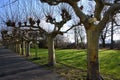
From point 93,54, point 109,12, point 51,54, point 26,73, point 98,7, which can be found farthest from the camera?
point 51,54

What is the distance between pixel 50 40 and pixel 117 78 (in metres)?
9.59

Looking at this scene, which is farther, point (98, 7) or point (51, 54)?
point (51, 54)

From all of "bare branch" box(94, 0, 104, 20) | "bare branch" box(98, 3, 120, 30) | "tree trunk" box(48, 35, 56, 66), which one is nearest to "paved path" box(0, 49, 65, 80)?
"tree trunk" box(48, 35, 56, 66)

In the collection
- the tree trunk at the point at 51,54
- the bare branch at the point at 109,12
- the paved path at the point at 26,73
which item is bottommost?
the paved path at the point at 26,73

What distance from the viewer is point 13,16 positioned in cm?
3097

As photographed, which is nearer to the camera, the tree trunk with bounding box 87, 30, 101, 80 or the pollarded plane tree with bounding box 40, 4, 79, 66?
the tree trunk with bounding box 87, 30, 101, 80

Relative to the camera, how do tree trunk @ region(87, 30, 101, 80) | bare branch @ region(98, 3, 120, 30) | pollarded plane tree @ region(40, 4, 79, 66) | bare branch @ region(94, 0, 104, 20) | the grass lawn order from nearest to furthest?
bare branch @ region(98, 3, 120, 30), bare branch @ region(94, 0, 104, 20), tree trunk @ region(87, 30, 101, 80), the grass lawn, pollarded plane tree @ region(40, 4, 79, 66)

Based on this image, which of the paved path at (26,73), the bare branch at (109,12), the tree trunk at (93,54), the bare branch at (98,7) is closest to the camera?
the bare branch at (109,12)

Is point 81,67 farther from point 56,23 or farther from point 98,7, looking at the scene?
point 98,7

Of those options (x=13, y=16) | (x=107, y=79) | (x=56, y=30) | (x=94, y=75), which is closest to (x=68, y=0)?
(x=94, y=75)

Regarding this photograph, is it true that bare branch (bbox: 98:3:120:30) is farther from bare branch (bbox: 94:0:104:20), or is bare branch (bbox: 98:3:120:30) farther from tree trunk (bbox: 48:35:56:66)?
tree trunk (bbox: 48:35:56:66)

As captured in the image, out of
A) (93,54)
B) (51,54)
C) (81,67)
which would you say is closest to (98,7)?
(93,54)

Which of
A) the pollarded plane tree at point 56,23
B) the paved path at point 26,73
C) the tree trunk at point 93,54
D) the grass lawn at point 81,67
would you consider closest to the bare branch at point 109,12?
the tree trunk at point 93,54

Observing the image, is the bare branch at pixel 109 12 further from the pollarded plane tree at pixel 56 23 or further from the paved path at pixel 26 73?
the pollarded plane tree at pixel 56 23
